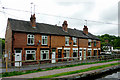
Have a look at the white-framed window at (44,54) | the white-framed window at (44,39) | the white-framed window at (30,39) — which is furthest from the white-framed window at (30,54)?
the white-framed window at (44,39)

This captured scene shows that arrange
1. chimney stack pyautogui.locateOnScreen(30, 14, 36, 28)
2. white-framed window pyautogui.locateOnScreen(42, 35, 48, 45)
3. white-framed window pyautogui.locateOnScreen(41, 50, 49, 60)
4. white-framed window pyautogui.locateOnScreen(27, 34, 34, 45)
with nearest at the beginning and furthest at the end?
white-framed window pyautogui.locateOnScreen(27, 34, 34, 45), white-framed window pyautogui.locateOnScreen(41, 50, 49, 60), white-framed window pyautogui.locateOnScreen(42, 35, 48, 45), chimney stack pyautogui.locateOnScreen(30, 14, 36, 28)

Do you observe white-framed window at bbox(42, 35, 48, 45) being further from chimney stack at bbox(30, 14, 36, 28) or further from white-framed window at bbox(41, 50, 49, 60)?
chimney stack at bbox(30, 14, 36, 28)

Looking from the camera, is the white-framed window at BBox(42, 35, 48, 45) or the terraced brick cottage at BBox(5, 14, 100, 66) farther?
the white-framed window at BBox(42, 35, 48, 45)

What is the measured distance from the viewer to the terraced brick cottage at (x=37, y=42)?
17.5 metres

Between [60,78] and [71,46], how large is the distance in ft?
50.0

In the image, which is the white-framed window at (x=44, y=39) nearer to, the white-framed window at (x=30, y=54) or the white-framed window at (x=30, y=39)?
the white-framed window at (x=30, y=39)

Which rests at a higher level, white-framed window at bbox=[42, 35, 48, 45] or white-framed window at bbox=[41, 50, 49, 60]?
white-framed window at bbox=[42, 35, 48, 45]

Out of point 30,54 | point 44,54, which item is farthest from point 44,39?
point 30,54

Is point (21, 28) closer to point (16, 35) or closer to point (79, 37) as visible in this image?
point (16, 35)

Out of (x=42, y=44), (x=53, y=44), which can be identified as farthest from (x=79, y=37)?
(x=42, y=44)

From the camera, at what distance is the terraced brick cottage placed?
17531mm

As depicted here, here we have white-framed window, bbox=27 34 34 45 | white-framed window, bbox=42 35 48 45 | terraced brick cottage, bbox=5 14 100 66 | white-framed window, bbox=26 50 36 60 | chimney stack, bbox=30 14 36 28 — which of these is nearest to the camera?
terraced brick cottage, bbox=5 14 100 66

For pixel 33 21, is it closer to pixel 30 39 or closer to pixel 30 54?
pixel 30 39

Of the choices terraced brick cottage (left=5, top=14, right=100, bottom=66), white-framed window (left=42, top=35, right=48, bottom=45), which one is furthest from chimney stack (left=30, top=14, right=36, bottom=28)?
white-framed window (left=42, top=35, right=48, bottom=45)
